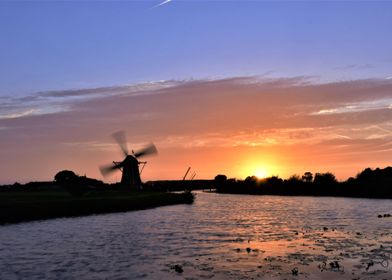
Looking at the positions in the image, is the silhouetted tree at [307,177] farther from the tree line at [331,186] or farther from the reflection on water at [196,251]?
the reflection on water at [196,251]

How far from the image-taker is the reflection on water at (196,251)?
25.4 meters

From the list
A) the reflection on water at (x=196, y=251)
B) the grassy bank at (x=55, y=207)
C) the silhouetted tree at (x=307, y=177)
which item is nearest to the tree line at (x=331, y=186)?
the silhouetted tree at (x=307, y=177)

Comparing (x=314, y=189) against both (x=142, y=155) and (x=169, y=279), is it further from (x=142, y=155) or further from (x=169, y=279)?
(x=169, y=279)

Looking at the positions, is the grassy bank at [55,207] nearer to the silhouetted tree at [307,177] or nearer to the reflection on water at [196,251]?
the reflection on water at [196,251]

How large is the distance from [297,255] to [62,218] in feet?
123

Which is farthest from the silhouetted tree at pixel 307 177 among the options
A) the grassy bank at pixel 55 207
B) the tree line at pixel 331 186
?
the grassy bank at pixel 55 207

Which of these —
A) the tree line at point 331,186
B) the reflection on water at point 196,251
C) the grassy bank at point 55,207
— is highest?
the tree line at point 331,186

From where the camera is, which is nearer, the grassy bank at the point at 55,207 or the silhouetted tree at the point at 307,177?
the grassy bank at the point at 55,207

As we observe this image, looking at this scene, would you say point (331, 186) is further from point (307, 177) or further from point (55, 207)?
point (55, 207)

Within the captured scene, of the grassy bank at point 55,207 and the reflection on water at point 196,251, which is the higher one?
the grassy bank at point 55,207

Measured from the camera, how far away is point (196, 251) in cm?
3297

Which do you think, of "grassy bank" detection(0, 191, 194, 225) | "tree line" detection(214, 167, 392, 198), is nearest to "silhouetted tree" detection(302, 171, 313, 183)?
"tree line" detection(214, 167, 392, 198)

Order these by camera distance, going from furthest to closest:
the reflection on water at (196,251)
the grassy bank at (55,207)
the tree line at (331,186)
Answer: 1. the tree line at (331,186)
2. the grassy bank at (55,207)
3. the reflection on water at (196,251)

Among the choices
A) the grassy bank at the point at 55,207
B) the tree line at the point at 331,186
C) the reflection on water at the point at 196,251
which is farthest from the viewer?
the tree line at the point at 331,186
